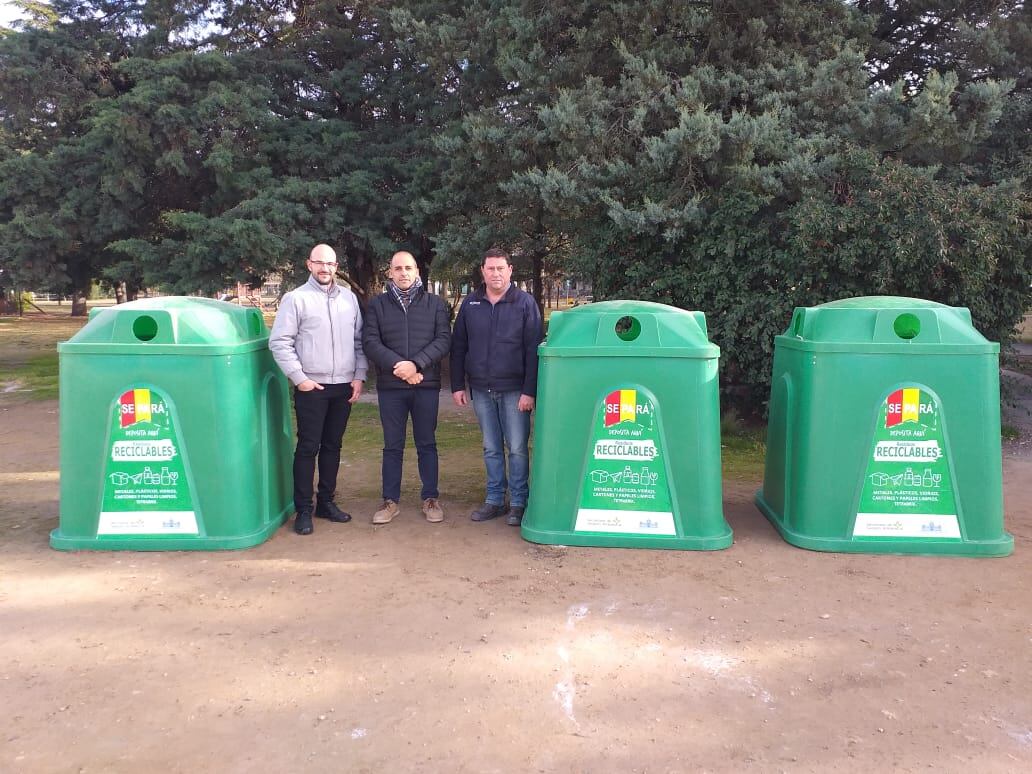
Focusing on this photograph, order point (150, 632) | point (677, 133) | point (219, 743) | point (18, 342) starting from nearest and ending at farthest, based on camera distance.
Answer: point (219, 743) → point (150, 632) → point (677, 133) → point (18, 342)

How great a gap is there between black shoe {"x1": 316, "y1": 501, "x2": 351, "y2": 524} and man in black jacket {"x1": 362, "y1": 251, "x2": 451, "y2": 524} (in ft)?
0.72

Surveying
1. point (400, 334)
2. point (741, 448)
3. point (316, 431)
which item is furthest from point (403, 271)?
point (741, 448)

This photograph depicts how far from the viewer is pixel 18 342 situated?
1933cm

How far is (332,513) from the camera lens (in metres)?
4.74

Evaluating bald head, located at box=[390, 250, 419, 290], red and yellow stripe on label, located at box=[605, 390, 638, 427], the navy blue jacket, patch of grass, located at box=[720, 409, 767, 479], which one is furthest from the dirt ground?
patch of grass, located at box=[720, 409, 767, 479]

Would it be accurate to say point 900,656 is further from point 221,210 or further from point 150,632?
point 221,210

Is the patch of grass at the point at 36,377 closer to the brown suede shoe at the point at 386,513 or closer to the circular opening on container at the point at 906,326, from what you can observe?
the brown suede shoe at the point at 386,513

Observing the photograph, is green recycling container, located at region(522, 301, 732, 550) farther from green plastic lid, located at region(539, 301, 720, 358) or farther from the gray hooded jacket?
the gray hooded jacket

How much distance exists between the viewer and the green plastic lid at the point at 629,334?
404cm

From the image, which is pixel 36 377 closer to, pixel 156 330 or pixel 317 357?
pixel 156 330

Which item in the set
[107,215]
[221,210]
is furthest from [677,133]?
[107,215]

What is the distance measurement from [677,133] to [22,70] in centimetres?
912

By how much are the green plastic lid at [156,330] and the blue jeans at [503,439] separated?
56.3 inches

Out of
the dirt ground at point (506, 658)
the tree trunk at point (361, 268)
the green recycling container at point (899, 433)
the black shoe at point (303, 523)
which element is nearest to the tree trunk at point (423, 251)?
the tree trunk at point (361, 268)
